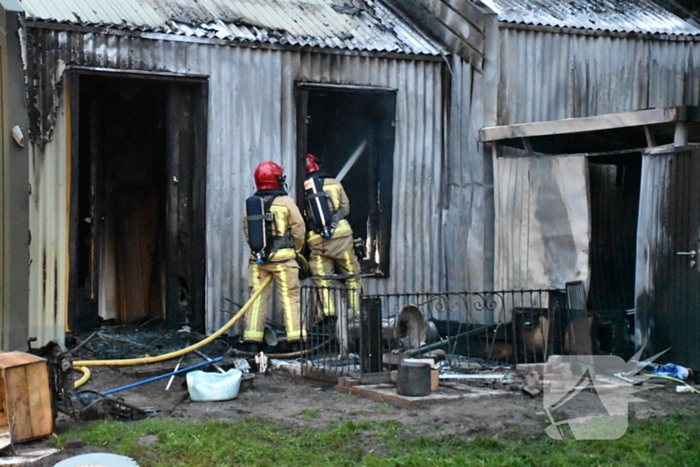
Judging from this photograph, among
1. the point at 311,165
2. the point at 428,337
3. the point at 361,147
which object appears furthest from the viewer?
the point at 361,147

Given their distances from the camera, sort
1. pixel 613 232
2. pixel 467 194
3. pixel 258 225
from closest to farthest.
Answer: pixel 258 225, pixel 613 232, pixel 467 194

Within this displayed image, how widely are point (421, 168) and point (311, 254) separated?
1965 millimetres

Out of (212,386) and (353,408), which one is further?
(212,386)

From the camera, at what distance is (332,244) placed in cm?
1020

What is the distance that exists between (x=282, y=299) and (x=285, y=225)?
32.9 inches

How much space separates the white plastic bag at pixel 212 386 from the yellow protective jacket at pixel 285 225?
215 cm

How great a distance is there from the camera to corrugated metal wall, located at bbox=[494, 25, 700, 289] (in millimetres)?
9562

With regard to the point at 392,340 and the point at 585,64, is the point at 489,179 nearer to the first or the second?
the point at 585,64

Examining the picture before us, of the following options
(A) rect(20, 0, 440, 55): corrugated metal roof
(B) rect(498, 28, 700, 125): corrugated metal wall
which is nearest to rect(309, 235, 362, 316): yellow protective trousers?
(A) rect(20, 0, 440, 55): corrugated metal roof

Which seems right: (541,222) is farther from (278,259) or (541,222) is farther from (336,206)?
(278,259)

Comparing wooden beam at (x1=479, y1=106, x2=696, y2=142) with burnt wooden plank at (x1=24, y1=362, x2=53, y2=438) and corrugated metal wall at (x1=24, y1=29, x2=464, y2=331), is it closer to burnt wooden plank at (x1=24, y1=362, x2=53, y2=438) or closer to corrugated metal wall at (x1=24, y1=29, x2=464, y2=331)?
corrugated metal wall at (x1=24, y1=29, x2=464, y2=331)

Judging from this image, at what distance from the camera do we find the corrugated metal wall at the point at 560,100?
9.56m

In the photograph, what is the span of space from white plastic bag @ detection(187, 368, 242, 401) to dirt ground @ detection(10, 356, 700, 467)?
2.7 inches

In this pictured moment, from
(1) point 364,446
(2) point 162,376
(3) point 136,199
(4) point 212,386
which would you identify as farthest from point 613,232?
(3) point 136,199
